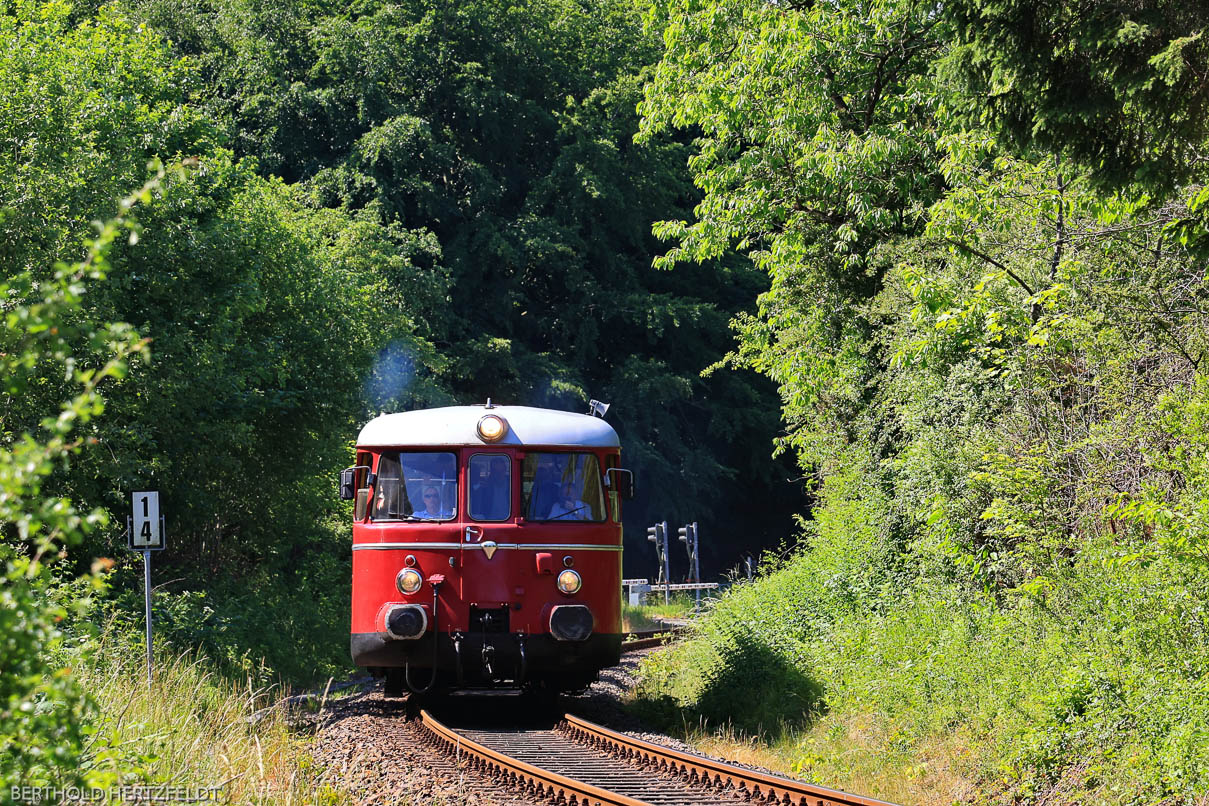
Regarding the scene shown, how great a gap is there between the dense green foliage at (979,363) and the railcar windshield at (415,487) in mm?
→ 4108

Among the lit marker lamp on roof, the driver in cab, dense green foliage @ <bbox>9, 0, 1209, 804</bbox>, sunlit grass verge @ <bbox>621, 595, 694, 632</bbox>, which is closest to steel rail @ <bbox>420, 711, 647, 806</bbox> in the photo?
the lit marker lamp on roof

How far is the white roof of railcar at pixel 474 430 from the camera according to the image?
500 inches

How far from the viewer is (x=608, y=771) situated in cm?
1008

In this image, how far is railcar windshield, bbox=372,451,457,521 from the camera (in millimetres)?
12539

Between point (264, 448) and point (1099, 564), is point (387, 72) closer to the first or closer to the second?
point (264, 448)

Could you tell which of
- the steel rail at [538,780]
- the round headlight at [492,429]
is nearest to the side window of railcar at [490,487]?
the round headlight at [492,429]

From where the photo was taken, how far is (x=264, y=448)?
77.6ft

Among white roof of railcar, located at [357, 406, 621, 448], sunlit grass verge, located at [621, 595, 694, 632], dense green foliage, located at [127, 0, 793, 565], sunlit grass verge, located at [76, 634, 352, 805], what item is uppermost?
dense green foliage, located at [127, 0, 793, 565]

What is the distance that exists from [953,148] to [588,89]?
29942 mm

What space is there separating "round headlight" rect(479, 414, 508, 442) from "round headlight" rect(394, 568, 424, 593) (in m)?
1.54

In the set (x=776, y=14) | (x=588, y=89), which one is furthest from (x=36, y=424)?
(x=588, y=89)

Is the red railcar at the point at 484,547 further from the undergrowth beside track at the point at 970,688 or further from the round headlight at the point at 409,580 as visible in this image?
the undergrowth beside track at the point at 970,688

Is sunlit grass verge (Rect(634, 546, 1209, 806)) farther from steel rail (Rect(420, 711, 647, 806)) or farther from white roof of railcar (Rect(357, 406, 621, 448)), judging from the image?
white roof of railcar (Rect(357, 406, 621, 448))

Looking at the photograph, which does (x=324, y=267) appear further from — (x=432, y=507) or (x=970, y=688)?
(x=970, y=688)
